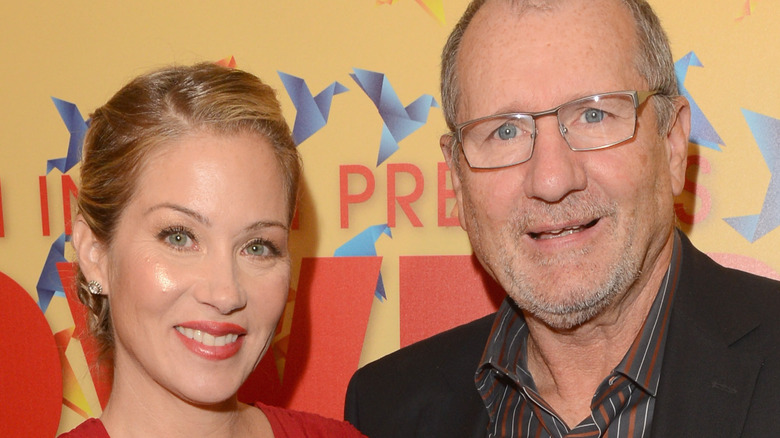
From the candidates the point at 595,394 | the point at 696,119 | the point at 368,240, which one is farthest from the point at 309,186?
the point at 696,119

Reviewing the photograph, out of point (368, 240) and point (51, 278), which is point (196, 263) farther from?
point (51, 278)

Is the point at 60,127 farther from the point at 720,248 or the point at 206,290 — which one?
the point at 720,248

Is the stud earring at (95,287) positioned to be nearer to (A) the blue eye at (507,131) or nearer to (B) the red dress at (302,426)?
(B) the red dress at (302,426)

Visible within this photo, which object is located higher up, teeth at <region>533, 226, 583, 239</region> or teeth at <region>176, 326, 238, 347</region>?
teeth at <region>533, 226, 583, 239</region>

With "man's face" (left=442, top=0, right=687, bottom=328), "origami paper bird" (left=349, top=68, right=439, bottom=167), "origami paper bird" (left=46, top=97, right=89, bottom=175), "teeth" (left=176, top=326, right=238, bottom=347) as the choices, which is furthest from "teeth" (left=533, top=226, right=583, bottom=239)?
"origami paper bird" (left=46, top=97, right=89, bottom=175)

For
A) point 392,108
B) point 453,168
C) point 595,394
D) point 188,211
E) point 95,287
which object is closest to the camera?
point 188,211

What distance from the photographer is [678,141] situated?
1.84 metres

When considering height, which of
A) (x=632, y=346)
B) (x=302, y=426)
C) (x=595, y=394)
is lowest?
(x=302, y=426)

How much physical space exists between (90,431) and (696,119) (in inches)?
66.6

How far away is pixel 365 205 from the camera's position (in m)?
2.26

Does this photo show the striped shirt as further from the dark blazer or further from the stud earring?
the stud earring

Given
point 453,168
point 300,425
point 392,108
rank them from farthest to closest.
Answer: point 392,108
point 453,168
point 300,425

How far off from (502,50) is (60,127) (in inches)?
51.9

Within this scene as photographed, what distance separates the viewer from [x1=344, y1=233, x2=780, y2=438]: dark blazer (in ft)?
5.18
